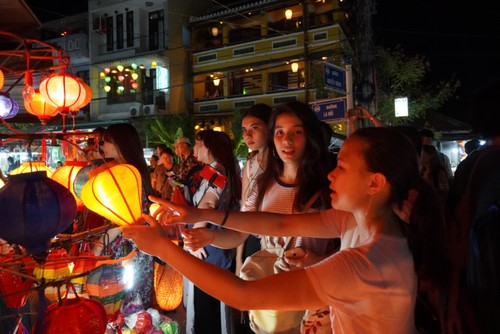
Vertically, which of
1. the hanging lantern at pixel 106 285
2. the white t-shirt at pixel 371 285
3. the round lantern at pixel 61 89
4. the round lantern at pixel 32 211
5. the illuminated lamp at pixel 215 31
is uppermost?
the illuminated lamp at pixel 215 31

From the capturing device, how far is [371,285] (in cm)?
138

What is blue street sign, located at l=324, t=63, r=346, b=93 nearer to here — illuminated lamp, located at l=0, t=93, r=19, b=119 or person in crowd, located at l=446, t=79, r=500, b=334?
person in crowd, located at l=446, t=79, r=500, b=334

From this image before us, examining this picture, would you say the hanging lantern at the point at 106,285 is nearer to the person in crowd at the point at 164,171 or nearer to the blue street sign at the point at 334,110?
the person in crowd at the point at 164,171

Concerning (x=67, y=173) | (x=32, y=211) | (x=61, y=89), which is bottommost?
(x=32, y=211)

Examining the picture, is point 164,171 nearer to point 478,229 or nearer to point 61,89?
point 61,89

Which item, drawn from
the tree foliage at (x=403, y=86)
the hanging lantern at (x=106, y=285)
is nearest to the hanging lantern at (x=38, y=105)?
the hanging lantern at (x=106, y=285)

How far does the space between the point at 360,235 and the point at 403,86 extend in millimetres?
19645

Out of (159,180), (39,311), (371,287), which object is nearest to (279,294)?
(371,287)

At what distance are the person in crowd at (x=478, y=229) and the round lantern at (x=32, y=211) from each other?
Result: 1.77m

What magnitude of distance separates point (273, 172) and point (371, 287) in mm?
1543

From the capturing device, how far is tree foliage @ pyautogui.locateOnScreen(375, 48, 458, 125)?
18.9 m

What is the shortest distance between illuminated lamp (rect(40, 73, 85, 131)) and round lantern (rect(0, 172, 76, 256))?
3.12 metres

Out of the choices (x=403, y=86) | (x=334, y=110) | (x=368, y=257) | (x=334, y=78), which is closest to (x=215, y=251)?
(x=368, y=257)

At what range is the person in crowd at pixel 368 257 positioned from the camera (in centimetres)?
137
